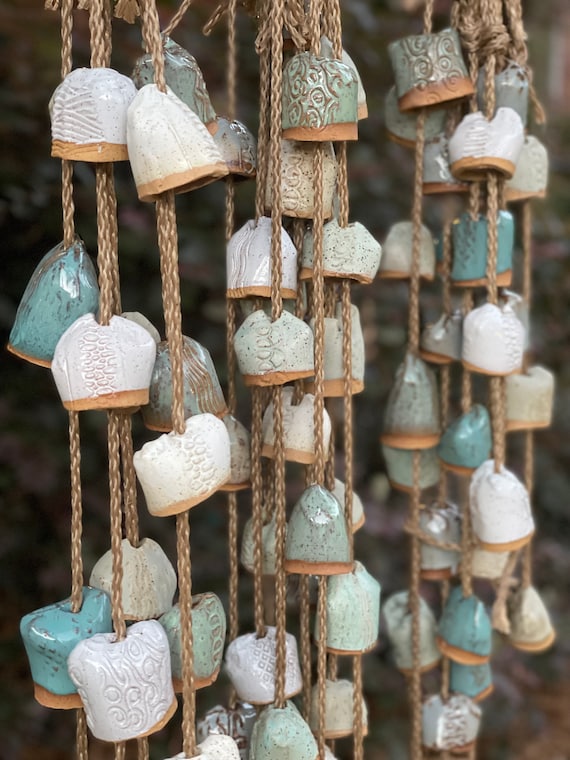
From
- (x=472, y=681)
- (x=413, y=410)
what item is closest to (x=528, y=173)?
(x=413, y=410)

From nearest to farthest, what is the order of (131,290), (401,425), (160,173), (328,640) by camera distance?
(160,173) → (328,640) → (401,425) → (131,290)

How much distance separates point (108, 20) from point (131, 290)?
0.61m

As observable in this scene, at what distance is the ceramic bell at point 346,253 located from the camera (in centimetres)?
47

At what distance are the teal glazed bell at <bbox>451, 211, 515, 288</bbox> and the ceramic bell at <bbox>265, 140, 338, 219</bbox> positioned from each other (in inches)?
6.3

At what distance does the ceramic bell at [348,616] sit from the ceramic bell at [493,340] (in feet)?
0.59

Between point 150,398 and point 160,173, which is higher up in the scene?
point 160,173

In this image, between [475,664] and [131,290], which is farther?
[131,290]

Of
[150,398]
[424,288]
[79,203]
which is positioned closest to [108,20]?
[150,398]

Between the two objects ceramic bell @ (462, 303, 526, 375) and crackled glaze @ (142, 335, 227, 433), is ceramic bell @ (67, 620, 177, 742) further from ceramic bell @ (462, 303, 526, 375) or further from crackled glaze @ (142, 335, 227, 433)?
ceramic bell @ (462, 303, 526, 375)

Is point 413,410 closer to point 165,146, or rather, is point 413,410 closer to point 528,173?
point 528,173

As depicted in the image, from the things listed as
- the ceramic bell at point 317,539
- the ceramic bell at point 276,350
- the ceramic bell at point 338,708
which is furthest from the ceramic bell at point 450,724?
the ceramic bell at point 276,350

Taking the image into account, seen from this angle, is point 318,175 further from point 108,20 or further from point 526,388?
point 526,388

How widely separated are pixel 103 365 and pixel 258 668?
0.22 metres

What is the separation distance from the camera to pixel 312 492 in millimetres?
479
